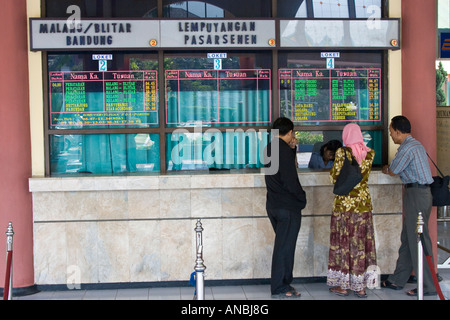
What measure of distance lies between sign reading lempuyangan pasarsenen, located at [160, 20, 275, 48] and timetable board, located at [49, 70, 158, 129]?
1.58 feet

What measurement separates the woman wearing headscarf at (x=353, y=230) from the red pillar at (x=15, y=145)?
3133 millimetres

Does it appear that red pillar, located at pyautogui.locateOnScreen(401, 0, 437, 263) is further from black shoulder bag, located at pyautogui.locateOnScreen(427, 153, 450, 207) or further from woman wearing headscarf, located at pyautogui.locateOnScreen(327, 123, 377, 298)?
woman wearing headscarf, located at pyautogui.locateOnScreen(327, 123, 377, 298)

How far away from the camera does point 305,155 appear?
6781 millimetres

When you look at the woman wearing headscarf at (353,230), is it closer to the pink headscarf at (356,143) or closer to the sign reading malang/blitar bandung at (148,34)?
the pink headscarf at (356,143)

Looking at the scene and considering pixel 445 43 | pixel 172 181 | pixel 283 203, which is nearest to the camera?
pixel 283 203

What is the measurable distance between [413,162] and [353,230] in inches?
35.7

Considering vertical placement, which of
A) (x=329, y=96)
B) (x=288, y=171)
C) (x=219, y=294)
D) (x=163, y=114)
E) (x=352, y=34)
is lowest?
(x=219, y=294)

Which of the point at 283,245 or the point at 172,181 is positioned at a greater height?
the point at 172,181

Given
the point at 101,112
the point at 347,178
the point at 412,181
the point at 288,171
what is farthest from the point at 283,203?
the point at 101,112

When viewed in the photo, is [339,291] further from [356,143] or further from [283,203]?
[356,143]

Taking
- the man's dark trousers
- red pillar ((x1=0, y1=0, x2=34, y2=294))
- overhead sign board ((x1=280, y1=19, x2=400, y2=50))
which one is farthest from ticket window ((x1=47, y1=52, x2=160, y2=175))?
overhead sign board ((x1=280, y1=19, x2=400, y2=50))

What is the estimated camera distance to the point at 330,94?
6.78 m

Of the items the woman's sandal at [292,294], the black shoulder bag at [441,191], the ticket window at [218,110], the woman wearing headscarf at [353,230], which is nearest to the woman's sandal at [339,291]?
the woman wearing headscarf at [353,230]
